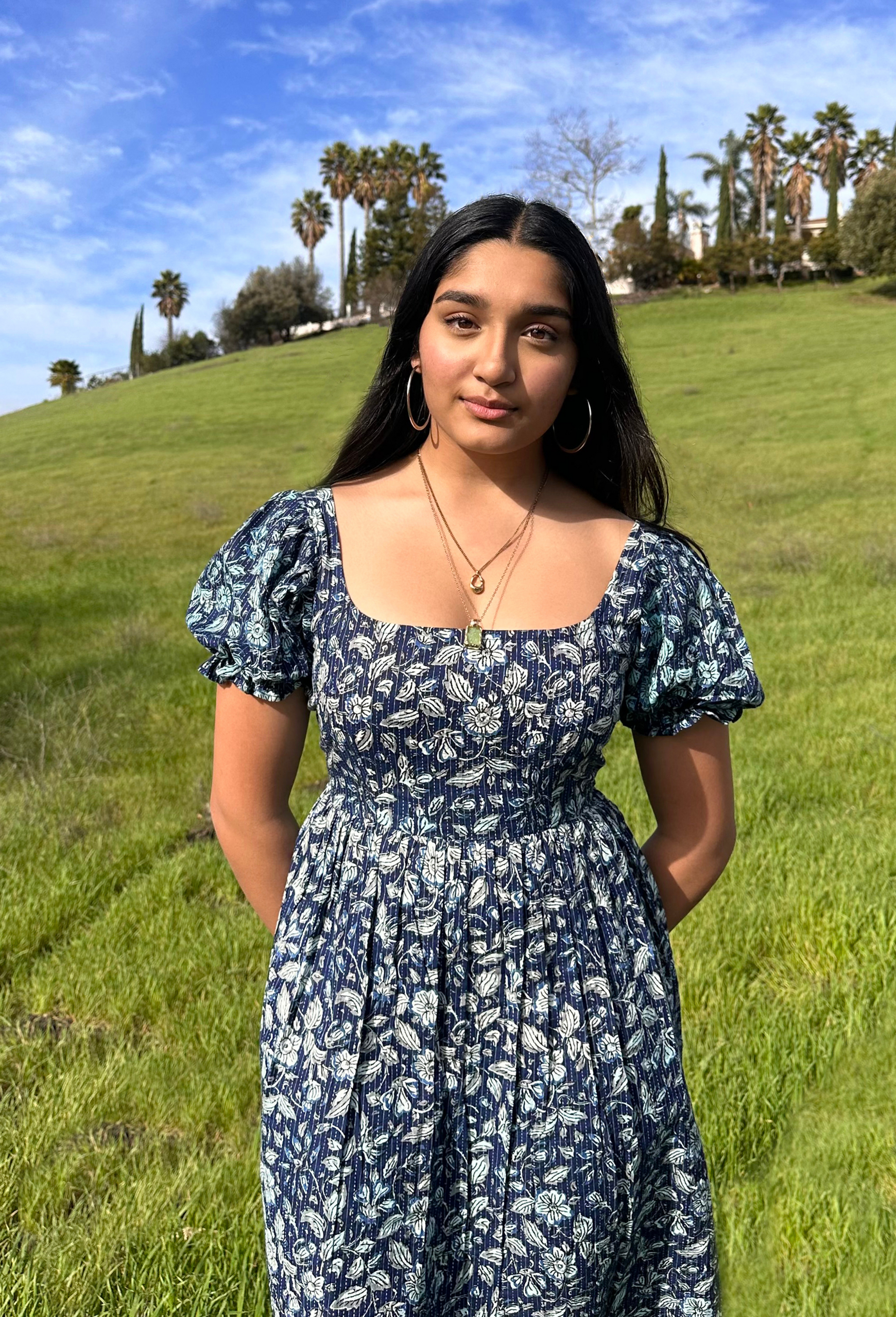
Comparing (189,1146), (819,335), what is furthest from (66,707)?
(819,335)

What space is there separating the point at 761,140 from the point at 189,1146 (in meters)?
70.7

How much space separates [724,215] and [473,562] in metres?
60.9

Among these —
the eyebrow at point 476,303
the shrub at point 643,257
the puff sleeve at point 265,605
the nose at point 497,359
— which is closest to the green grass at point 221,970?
the puff sleeve at point 265,605

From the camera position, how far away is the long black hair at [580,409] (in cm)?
174

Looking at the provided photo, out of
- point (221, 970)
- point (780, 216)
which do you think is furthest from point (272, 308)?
point (221, 970)

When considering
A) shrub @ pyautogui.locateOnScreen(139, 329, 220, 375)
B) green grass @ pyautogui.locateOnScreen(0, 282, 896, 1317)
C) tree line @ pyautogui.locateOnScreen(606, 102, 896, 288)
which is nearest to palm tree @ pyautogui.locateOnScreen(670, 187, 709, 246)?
tree line @ pyautogui.locateOnScreen(606, 102, 896, 288)

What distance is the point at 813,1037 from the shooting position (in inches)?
127

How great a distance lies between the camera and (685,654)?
174cm

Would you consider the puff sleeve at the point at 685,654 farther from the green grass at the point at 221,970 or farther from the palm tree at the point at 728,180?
the palm tree at the point at 728,180

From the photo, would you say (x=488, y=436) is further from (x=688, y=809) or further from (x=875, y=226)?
(x=875, y=226)

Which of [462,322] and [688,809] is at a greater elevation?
[462,322]

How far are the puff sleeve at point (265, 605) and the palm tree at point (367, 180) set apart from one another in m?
65.2

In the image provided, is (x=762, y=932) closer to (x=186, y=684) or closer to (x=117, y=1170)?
(x=117, y=1170)

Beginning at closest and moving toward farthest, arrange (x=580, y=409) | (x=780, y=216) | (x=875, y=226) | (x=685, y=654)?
(x=685, y=654)
(x=580, y=409)
(x=875, y=226)
(x=780, y=216)
